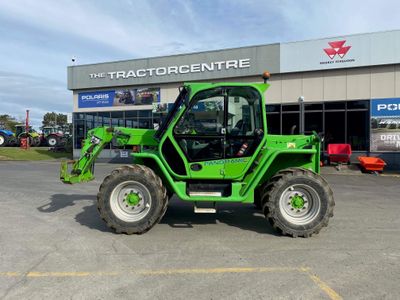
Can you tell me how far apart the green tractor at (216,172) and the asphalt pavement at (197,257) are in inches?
16.2

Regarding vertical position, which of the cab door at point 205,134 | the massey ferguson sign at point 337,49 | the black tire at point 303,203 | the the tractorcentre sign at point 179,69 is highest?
the massey ferguson sign at point 337,49

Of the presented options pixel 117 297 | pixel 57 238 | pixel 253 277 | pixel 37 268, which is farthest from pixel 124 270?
pixel 57 238

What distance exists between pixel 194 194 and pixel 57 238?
7.71 feet

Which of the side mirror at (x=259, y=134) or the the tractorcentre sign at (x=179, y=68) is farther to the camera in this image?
the the tractorcentre sign at (x=179, y=68)

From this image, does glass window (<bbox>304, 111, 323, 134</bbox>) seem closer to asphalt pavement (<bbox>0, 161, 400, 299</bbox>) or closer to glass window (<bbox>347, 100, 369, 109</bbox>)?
glass window (<bbox>347, 100, 369, 109</bbox>)

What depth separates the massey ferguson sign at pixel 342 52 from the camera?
1822 centimetres

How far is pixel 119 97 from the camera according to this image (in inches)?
979

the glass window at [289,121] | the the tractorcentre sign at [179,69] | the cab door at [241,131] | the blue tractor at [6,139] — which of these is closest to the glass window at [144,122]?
the the tractorcentre sign at [179,69]

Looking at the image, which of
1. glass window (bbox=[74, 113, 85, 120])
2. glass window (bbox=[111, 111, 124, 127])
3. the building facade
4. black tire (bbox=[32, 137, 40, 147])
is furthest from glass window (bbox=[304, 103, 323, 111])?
black tire (bbox=[32, 137, 40, 147])

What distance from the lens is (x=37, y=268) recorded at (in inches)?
175

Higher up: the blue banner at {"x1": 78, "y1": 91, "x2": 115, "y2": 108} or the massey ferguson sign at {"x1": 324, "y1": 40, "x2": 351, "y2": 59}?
the massey ferguson sign at {"x1": 324, "y1": 40, "x2": 351, "y2": 59}

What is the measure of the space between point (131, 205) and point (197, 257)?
175 cm

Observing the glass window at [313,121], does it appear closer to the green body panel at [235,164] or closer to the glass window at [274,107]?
the glass window at [274,107]

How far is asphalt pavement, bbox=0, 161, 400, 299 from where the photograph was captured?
3852 millimetres
